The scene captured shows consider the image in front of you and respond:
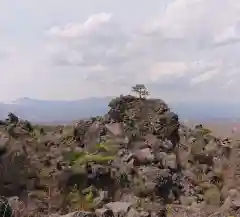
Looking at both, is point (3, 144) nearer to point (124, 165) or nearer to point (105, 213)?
point (124, 165)

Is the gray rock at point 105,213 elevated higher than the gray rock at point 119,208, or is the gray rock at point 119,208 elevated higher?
the gray rock at point 105,213

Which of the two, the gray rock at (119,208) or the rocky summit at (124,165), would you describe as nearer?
the gray rock at (119,208)

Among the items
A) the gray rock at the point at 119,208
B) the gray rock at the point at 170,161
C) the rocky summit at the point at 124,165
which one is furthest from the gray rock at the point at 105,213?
A: the gray rock at the point at 170,161

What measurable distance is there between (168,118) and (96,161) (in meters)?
5.12

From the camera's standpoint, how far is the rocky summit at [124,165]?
2066 centimetres

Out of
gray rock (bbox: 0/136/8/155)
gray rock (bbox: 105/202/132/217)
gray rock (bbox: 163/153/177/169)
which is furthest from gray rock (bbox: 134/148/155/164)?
gray rock (bbox: 105/202/132/217)

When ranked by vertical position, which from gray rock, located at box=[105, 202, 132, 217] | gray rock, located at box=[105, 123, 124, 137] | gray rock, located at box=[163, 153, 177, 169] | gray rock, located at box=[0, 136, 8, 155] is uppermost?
gray rock, located at box=[105, 123, 124, 137]

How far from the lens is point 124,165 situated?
23734 millimetres

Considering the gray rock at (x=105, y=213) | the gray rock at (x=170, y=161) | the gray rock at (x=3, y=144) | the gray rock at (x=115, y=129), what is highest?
the gray rock at (x=115, y=129)

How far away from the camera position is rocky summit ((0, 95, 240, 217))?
2066cm

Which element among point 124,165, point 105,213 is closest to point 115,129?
point 124,165

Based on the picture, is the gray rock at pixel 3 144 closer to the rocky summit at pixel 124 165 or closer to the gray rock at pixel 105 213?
the rocky summit at pixel 124 165

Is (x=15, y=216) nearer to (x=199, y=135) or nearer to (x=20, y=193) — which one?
(x=20, y=193)

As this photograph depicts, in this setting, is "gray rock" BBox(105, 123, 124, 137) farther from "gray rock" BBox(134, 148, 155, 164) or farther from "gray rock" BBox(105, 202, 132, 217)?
"gray rock" BBox(105, 202, 132, 217)
